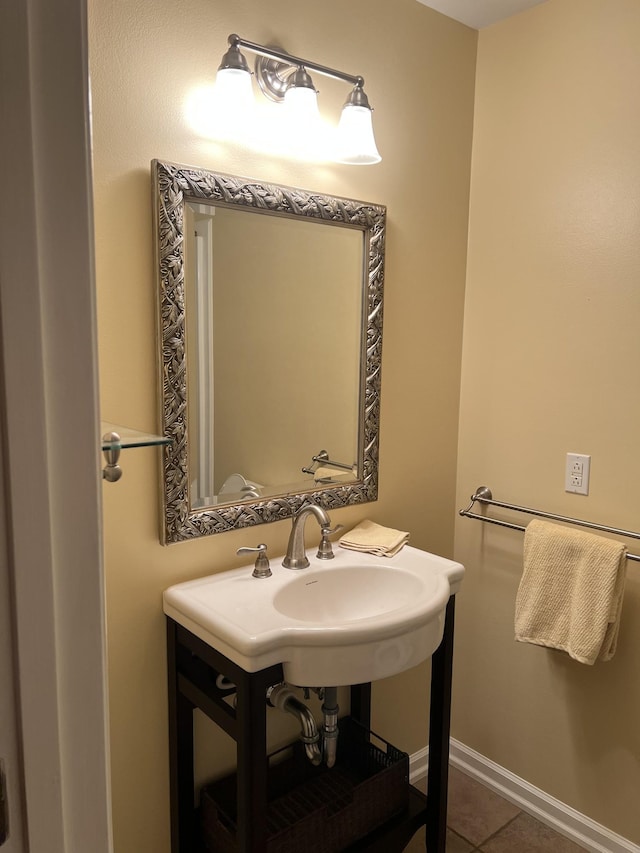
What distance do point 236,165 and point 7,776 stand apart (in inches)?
53.1

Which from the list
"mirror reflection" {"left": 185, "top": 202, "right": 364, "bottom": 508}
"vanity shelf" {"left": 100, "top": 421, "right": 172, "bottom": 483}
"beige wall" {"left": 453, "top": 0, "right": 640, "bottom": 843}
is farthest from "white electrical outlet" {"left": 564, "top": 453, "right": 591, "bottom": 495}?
"vanity shelf" {"left": 100, "top": 421, "right": 172, "bottom": 483}

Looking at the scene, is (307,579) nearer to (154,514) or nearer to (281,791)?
(154,514)

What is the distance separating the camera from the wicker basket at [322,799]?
4.91 feet

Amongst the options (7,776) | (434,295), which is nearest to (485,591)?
(434,295)

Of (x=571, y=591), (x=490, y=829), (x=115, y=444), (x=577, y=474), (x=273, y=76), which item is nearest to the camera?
(x=115, y=444)

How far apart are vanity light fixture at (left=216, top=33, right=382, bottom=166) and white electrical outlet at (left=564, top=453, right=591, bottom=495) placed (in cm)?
101

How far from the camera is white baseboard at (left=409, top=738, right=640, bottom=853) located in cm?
188

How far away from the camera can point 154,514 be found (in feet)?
4.91

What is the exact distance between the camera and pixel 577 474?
6.17ft

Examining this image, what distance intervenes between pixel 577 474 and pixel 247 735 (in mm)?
1174

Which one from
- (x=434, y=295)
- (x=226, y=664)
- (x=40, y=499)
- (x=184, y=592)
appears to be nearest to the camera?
(x=40, y=499)

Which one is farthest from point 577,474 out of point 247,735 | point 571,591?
point 247,735

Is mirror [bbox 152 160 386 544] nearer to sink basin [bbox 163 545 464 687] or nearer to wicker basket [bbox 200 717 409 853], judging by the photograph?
sink basin [bbox 163 545 464 687]

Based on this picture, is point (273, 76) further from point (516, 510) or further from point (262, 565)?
point (516, 510)
